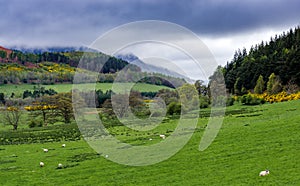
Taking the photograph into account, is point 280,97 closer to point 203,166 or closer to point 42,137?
point 42,137

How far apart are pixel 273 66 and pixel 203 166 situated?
83994mm

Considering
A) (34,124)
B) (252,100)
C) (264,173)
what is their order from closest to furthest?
(264,173) → (252,100) → (34,124)

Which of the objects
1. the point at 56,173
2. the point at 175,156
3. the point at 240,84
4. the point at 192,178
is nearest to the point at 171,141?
the point at 175,156

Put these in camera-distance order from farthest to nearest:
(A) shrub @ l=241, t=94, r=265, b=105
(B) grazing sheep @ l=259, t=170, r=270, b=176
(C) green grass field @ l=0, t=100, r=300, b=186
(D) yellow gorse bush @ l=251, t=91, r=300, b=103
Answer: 1. (A) shrub @ l=241, t=94, r=265, b=105
2. (D) yellow gorse bush @ l=251, t=91, r=300, b=103
3. (C) green grass field @ l=0, t=100, r=300, b=186
4. (B) grazing sheep @ l=259, t=170, r=270, b=176

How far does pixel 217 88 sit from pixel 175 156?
7640 cm

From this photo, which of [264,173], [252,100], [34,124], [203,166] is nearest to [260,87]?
[252,100]

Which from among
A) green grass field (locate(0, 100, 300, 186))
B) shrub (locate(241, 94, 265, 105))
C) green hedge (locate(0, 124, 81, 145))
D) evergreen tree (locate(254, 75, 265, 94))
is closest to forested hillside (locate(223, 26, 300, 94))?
evergreen tree (locate(254, 75, 265, 94))

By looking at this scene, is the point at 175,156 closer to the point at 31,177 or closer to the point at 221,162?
the point at 221,162

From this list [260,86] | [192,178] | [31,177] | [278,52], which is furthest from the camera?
[278,52]

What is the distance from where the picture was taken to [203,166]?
84.7 ft

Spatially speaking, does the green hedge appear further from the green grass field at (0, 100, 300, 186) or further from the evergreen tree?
the evergreen tree

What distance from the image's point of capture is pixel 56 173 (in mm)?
29750

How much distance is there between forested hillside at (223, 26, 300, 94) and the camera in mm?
92312

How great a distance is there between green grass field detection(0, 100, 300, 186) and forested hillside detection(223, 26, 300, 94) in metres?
59.2
